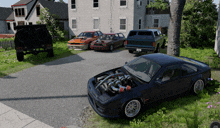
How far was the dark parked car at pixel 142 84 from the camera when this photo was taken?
4105mm

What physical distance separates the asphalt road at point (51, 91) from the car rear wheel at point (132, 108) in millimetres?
1461

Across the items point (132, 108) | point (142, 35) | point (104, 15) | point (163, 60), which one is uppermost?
point (104, 15)

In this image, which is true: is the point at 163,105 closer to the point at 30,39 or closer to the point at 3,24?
the point at 30,39

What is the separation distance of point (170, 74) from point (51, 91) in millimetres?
4315

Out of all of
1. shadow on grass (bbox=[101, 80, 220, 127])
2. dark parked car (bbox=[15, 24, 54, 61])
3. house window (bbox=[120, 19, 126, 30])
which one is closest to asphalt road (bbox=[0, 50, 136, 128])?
shadow on grass (bbox=[101, 80, 220, 127])

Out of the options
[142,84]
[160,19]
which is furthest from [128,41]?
[160,19]

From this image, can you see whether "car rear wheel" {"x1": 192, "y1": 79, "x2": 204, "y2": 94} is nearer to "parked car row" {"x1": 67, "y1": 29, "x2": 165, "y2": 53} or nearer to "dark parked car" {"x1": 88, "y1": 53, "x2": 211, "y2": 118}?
"dark parked car" {"x1": 88, "y1": 53, "x2": 211, "y2": 118}

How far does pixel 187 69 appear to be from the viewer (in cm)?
522

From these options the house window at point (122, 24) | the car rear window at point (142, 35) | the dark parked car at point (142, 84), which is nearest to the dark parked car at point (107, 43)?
the car rear window at point (142, 35)

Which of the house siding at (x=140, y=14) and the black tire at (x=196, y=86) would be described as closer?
the black tire at (x=196, y=86)

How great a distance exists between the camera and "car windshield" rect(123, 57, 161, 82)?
4766 millimetres

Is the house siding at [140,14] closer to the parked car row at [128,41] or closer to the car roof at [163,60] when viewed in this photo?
the parked car row at [128,41]

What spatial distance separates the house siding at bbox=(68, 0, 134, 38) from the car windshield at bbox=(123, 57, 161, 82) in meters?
14.4

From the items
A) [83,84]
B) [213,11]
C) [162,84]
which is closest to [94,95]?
[162,84]
